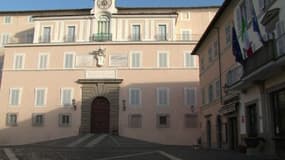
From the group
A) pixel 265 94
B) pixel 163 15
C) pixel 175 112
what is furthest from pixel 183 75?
pixel 265 94

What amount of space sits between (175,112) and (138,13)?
43.0 feet

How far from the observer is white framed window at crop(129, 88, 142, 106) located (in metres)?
40.9

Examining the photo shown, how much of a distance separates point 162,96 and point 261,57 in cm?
2442

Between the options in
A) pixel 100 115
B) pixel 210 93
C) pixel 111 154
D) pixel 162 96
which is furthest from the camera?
pixel 100 115

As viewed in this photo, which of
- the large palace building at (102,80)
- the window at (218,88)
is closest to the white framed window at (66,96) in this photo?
the large palace building at (102,80)

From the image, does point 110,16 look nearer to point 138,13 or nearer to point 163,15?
point 138,13

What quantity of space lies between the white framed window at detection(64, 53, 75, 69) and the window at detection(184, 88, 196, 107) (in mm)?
13589

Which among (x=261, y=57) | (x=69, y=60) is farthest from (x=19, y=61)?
(x=261, y=57)

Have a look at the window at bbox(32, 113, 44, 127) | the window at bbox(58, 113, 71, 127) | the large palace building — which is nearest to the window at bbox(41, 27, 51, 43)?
the large palace building

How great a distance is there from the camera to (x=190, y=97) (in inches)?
1597

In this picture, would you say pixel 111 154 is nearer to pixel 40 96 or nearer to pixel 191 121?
pixel 191 121

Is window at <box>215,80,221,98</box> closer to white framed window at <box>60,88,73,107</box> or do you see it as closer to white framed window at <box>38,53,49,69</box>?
white framed window at <box>60,88,73,107</box>

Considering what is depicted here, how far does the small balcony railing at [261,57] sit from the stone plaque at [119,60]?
78.9 feet

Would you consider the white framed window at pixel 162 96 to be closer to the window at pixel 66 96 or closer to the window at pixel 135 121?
the window at pixel 135 121
